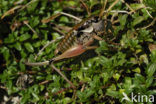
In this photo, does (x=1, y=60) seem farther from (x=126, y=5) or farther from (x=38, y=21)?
(x=126, y=5)

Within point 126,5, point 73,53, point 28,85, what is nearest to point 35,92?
point 28,85

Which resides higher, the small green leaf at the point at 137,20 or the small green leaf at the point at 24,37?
the small green leaf at the point at 137,20

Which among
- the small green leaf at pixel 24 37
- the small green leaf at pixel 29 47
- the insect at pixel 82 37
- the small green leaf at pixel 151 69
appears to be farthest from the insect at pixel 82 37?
the small green leaf at pixel 151 69

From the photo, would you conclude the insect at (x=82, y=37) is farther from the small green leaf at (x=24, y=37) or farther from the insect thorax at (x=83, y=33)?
the small green leaf at (x=24, y=37)

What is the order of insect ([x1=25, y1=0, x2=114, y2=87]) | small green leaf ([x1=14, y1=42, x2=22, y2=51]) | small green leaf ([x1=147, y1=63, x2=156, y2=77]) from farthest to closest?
small green leaf ([x1=14, y1=42, x2=22, y2=51]) < insect ([x1=25, y1=0, x2=114, y2=87]) < small green leaf ([x1=147, y1=63, x2=156, y2=77])

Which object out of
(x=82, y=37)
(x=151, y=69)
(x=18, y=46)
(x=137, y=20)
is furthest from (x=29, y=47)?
(x=151, y=69)

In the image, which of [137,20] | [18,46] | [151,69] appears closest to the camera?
[151,69]

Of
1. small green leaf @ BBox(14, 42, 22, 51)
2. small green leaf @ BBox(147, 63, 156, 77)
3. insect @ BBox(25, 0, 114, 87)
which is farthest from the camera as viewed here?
small green leaf @ BBox(14, 42, 22, 51)

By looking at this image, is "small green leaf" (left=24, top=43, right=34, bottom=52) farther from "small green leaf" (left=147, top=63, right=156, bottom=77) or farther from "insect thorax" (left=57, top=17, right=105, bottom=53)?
"small green leaf" (left=147, top=63, right=156, bottom=77)

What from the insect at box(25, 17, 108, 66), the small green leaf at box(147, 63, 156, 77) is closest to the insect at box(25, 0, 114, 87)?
the insect at box(25, 17, 108, 66)

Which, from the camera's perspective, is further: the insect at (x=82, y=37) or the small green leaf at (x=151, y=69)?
the insect at (x=82, y=37)

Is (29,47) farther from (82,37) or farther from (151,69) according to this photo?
(151,69)
